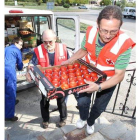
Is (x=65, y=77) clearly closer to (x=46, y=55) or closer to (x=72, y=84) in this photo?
(x=72, y=84)

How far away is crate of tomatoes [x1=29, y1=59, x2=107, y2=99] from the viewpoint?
1757 mm

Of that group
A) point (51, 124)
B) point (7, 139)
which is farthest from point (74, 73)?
point (7, 139)

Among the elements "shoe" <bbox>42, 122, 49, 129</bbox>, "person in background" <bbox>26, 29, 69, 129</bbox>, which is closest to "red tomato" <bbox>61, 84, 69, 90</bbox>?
"person in background" <bbox>26, 29, 69, 129</bbox>

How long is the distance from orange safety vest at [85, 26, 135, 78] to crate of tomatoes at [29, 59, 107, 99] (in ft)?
0.35

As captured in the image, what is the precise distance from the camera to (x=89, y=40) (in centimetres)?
202

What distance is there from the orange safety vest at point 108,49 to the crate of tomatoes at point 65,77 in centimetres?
11

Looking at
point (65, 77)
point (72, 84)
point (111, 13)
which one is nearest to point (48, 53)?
point (65, 77)

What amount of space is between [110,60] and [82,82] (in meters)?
0.46

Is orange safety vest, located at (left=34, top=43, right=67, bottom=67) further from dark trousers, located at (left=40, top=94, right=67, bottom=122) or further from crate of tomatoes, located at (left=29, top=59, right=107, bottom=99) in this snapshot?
dark trousers, located at (left=40, top=94, right=67, bottom=122)

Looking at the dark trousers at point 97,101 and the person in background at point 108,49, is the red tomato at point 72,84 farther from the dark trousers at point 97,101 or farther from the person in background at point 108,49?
the dark trousers at point 97,101

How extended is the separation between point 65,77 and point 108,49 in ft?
2.34

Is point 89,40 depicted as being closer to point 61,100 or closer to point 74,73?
point 74,73

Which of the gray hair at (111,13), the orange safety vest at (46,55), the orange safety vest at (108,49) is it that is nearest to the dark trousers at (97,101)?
the orange safety vest at (108,49)

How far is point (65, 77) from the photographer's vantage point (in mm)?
2123
